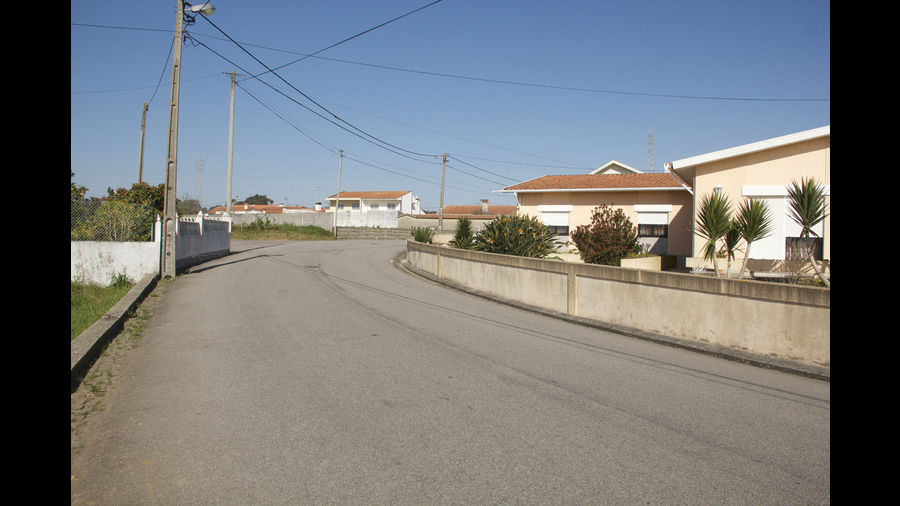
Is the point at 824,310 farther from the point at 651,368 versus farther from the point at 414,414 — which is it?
the point at 414,414

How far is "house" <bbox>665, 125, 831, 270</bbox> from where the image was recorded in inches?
511

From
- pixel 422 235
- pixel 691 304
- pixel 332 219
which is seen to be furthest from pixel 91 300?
pixel 332 219

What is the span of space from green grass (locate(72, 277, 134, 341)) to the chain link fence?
1499mm

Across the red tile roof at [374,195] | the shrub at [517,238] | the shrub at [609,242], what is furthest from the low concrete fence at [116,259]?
the red tile roof at [374,195]

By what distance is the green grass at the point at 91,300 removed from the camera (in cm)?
891

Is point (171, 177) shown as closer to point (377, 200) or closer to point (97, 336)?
point (97, 336)

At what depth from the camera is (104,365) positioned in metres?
6.64

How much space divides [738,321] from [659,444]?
13.4ft

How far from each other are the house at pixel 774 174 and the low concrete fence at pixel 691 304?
5.71 m

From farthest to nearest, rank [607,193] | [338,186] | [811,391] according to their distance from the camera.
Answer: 1. [338,186]
2. [607,193]
3. [811,391]

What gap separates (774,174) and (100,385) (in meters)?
14.8

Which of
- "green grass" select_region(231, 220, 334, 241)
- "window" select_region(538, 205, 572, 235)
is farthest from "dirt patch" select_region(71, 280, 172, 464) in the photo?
"green grass" select_region(231, 220, 334, 241)

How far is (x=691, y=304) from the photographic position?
817 cm
